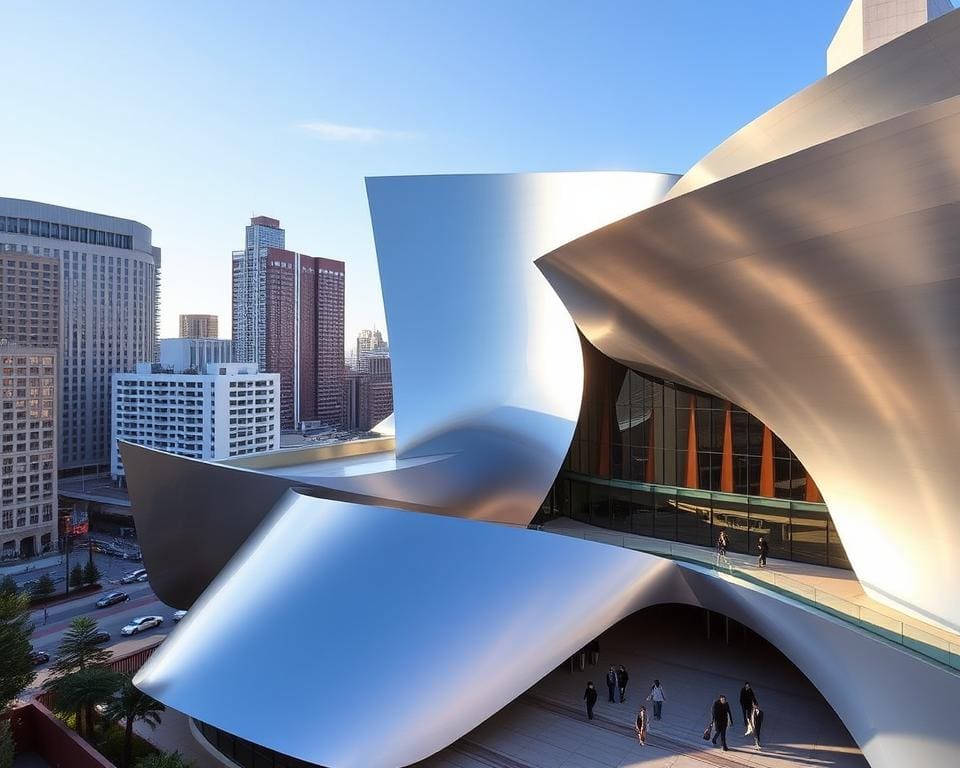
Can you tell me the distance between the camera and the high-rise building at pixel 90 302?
92.5 m

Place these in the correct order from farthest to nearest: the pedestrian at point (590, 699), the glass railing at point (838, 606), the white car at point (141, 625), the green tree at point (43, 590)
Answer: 1. the green tree at point (43, 590)
2. the white car at point (141, 625)
3. the pedestrian at point (590, 699)
4. the glass railing at point (838, 606)

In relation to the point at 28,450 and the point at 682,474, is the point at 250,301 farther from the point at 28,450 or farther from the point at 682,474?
the point at 682,474

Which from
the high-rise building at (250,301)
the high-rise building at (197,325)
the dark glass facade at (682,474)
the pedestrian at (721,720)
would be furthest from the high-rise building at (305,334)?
the pedestrian at (721,720)

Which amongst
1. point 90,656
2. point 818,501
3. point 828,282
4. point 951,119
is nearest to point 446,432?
point 818,501

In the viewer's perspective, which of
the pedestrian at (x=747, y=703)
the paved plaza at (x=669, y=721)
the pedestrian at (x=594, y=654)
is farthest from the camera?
the pedestrian at (x=594, y=654)

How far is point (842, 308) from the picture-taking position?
33.9 ft

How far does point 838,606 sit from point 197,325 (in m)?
169

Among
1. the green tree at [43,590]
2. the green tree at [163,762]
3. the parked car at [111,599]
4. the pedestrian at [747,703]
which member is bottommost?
the parked car at [111,599]

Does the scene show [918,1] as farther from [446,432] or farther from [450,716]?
[450,716]

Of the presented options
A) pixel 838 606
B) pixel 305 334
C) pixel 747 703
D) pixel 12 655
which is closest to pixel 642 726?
pixel 747 703

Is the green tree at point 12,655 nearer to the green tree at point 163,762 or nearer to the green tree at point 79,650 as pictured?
the green tree at point 79,650

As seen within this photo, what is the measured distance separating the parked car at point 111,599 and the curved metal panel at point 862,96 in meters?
45.3

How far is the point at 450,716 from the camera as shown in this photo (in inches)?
439

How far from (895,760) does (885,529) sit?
3.95 meters
